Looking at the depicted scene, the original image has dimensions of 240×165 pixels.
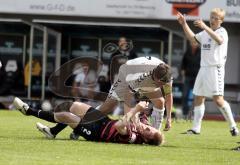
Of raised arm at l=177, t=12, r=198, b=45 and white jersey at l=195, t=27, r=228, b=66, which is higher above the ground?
raised arm at l=177, t=12, r=198, b=45

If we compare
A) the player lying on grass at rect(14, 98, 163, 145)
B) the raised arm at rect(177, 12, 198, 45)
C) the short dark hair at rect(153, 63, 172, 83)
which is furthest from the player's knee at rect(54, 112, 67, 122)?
the raised arm at rect(177, 12, 198, 45)

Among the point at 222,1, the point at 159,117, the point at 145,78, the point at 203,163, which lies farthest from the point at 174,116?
the point at 203,163

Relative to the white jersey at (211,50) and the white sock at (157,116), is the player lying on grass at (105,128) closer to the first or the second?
the white sock at (157,116)

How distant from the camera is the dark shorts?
1239 centimetres

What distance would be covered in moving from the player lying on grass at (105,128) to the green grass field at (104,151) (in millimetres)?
156

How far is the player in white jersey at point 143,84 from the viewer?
475 inches

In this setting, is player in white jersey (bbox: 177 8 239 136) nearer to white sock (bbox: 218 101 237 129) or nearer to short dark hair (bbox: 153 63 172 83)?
white sock (bbox: 218 101 237 129)

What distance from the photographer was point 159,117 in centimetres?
1388

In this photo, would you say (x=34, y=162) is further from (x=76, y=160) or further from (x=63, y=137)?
(x=63, y=137)

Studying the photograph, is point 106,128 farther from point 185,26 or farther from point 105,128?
point 185,26

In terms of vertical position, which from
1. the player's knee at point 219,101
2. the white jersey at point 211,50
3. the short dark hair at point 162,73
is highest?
the white jersey at point 211,50

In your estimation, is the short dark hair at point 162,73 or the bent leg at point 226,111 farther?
the bent leg at point 226,111

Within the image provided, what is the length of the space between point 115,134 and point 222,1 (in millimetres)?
13461

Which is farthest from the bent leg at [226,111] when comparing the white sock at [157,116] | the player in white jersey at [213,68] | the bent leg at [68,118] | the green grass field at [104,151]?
the bent leg at [68,118]
